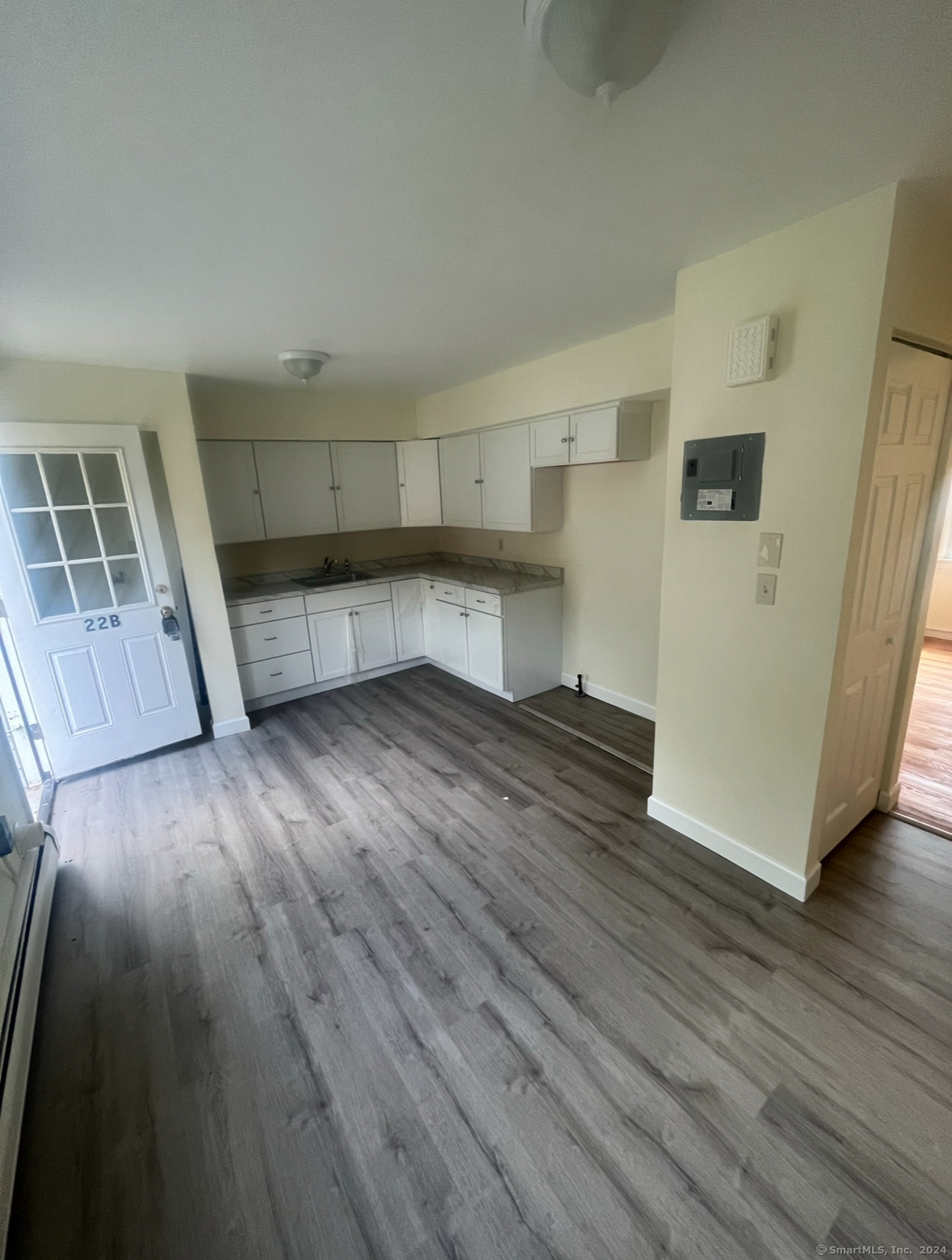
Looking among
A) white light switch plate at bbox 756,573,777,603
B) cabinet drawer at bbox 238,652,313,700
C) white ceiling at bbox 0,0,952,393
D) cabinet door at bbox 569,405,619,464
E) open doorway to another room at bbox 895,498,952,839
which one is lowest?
open doorway to another room at bbox 895,498,952,839

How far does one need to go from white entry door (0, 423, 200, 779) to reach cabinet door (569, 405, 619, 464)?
103 inches

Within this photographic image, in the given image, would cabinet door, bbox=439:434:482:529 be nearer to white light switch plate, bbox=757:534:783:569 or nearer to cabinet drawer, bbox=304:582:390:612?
cabinet drawer, bbox=304:582:390:612

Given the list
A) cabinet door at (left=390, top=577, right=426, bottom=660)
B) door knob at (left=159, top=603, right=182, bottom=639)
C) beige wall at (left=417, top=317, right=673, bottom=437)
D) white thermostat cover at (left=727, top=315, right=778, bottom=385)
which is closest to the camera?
white thermostat cover at (left=727, top=315, right=778, bottom=385)

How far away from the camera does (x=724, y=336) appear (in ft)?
6.09

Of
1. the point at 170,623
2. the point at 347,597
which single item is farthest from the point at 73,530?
the point at 347,597

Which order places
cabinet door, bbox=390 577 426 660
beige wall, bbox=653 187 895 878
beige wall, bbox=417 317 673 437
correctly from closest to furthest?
beige wall, bbox=653 187 895 878 < beige wall, bbox=417 317 673 437 < cabinet door, bbox=390 577 426 660

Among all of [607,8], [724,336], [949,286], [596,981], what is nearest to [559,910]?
[596,981]

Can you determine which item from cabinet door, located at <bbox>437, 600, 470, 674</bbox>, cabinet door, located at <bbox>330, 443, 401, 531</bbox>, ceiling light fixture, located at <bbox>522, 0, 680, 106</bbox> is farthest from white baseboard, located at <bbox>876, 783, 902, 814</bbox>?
cabinet door, located at <bbox>330, 443, 401, 531</bbox>

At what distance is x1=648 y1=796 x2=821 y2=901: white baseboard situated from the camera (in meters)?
2.01

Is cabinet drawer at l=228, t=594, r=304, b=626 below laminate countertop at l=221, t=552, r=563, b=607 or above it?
below

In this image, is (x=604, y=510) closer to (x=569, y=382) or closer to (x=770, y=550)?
(x=569, y=382)

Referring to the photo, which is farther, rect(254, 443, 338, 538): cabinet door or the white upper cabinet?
rect(254, 443, 338, 538): cabinet door

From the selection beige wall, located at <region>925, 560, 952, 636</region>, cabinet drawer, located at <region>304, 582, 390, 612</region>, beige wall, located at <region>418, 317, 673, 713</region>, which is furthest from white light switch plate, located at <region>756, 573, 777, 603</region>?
beige wall, located at <region>925, 560, 952, 636</region>

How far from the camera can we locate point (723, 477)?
194 cm
